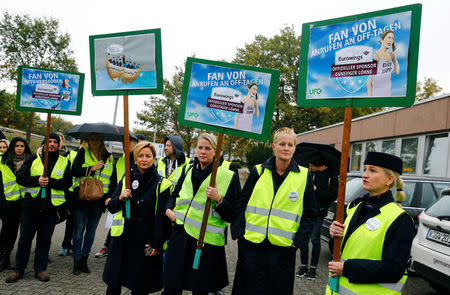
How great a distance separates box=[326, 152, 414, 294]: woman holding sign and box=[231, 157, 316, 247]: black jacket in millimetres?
433

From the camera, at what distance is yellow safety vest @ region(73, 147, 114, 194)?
16.8 ft

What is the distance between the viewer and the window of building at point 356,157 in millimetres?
17641

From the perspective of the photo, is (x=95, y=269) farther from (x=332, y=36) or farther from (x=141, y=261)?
(x=332, y=36)

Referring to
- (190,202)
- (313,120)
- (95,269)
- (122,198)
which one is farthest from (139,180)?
(313,120)

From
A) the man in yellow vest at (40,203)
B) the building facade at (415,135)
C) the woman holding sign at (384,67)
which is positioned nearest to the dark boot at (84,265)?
the man in yellow vest at (40,203)

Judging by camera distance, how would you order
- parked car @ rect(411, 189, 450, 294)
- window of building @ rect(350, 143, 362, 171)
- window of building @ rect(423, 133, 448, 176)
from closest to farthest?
parked car @ rect(411, 189, 450, 294) < window of building @ rect(423, 133, 448, 176) < window of building @ rect(350, 143, 362, 171)

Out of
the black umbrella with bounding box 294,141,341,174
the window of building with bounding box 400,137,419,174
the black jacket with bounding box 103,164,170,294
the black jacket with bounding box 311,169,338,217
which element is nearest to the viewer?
the black jacket with bounding box 103,164,170,294

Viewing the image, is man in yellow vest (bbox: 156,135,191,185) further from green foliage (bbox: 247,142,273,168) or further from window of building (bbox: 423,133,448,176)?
green foliage (bbox: 247,142,273,168)

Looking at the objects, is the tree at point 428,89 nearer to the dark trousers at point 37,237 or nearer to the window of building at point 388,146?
the window of building at point 388,146

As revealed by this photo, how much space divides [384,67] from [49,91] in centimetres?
432

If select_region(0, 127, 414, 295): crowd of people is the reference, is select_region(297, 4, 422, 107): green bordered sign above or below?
above

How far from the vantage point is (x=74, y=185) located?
5.12 metres

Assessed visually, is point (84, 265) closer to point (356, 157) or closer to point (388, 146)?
point (388, 146)

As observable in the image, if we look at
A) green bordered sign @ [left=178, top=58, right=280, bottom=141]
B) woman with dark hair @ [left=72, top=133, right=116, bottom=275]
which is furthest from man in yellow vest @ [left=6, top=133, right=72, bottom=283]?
green bordered sign @ [left=178, top=58, right=280, bottom=141]
